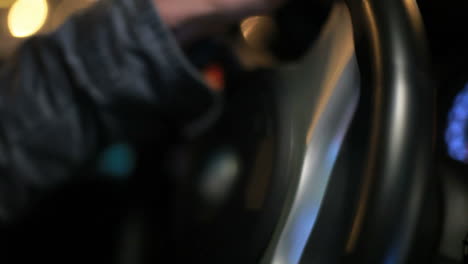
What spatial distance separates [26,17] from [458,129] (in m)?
0.99

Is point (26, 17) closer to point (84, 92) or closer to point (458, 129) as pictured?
point (84, 92)

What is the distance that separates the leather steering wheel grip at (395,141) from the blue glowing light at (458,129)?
9.5 inches

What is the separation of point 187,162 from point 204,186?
0.05 m

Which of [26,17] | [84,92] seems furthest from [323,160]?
[26,17]

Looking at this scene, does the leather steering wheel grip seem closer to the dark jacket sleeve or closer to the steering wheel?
the steering wheel

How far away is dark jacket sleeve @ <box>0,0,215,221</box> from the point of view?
1.30ft

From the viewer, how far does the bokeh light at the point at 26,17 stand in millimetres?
1073

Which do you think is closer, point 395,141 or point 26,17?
A: point 395,141

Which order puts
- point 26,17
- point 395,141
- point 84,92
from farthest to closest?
point 26,17, point 84,92, point 395,141

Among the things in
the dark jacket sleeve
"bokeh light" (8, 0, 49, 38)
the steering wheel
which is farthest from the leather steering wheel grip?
"bokeh light" (8, 0, 49, 38)

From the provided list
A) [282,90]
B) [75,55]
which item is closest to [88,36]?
[75,55]

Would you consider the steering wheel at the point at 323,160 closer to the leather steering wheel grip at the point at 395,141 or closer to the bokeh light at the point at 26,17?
the leather steering wheel grip at the point at 395,141

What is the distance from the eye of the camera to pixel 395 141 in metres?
0.23

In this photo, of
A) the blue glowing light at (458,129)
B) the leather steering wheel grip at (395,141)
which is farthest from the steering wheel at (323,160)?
the blue glowing light at (458,129)
